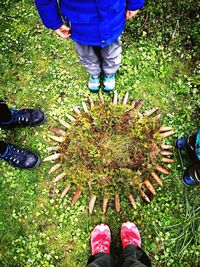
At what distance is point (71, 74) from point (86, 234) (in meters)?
2.19

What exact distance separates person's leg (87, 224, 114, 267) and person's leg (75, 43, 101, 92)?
185cm

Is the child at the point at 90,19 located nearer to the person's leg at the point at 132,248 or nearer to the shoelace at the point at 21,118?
the shoelace at the point at 21,118

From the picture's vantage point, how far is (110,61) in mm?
3811

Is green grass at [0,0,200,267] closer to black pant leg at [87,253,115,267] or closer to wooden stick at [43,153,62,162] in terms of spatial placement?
wooden stick at [43,153,62,162]

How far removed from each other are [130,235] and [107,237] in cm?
27

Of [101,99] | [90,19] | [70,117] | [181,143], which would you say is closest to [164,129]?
[181,143]

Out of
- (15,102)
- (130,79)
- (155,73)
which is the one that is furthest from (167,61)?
(15,102)

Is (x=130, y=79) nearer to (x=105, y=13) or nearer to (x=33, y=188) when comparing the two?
(x=105, y=13)

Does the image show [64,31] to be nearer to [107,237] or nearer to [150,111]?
[150,111]

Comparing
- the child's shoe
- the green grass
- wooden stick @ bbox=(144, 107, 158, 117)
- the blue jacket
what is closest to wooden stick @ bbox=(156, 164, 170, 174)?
the green grass

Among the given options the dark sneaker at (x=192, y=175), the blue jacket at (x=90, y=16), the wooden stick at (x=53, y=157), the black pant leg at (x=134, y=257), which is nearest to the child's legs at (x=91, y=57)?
the blue jacket at (x=90, y=16)

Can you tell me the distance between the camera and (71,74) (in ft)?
14.7

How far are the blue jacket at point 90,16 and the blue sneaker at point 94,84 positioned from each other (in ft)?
3.06

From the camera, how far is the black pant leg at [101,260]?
10.6 feet
